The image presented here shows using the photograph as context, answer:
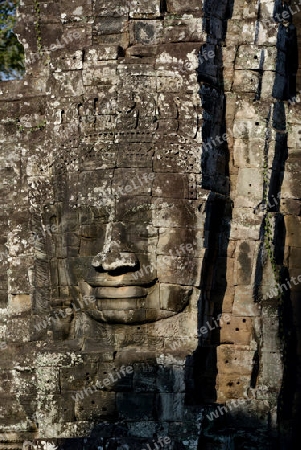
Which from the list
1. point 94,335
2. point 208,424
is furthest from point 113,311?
point 208,424

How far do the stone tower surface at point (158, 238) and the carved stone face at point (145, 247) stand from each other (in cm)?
2

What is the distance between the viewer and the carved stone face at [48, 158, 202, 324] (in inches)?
Answer: 836

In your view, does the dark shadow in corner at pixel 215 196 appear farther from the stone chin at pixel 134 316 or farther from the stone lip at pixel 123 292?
the stone lip at pixel 123 292

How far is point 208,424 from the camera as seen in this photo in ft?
69.8

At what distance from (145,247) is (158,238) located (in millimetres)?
234

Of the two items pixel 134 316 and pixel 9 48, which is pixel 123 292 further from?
pixel 9 48

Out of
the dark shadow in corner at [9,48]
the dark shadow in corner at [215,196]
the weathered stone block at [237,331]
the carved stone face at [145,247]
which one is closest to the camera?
the carved stone face at [145,247]

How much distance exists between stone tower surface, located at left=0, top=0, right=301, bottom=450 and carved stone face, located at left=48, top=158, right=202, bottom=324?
21 millimetres

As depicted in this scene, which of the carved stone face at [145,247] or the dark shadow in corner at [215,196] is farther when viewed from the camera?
the dark shadow in corner at [215,196]

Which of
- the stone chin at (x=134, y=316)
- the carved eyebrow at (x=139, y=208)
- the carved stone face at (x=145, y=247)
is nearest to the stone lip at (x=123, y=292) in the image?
the carved stone face at (x=145, y=247)

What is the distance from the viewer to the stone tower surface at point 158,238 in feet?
69.7

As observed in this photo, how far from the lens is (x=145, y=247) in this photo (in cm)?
2130

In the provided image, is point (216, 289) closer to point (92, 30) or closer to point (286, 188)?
point (286, 188)

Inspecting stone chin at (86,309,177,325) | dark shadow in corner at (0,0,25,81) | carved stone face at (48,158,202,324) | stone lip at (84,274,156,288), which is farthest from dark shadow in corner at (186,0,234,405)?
dark shadow in corner at (0,0,25,81)
